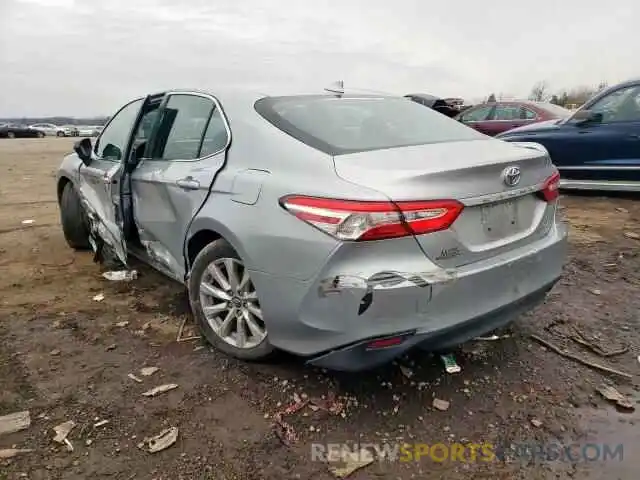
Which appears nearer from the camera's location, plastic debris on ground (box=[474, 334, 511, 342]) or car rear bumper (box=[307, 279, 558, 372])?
car rear bumper (box=[307, 279, 558, 372])

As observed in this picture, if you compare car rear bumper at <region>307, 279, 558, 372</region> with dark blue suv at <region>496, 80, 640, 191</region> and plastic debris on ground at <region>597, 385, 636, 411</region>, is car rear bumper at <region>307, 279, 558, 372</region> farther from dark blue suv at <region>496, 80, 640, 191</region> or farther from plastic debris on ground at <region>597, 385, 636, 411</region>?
dark blue suv at <region>496, 80, 640, 191</region>

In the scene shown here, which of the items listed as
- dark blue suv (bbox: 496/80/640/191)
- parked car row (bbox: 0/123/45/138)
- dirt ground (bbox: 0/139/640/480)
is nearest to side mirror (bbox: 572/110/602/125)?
dark blue suv (bbox: 496/80/640/191)

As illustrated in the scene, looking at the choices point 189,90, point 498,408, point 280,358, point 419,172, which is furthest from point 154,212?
point 498,408

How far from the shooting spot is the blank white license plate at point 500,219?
2412 mm

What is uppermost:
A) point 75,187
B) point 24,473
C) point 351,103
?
point 351,103

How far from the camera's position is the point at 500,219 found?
8.14 ft

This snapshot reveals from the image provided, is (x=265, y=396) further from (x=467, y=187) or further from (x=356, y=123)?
(x=356, y=123)

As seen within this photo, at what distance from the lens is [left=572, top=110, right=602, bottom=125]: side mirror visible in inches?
269

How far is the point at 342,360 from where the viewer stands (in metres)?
2.33

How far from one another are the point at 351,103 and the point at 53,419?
2305 mm

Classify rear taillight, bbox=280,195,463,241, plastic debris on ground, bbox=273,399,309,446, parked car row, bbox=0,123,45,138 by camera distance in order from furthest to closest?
parked car row, bbox=0,123,45,138 → plastic debris on ground, bbox=273,399,309,446 → rear taillight, bbox=280,195,463,241

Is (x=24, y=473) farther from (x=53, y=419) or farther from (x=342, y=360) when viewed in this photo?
(x=342, y=360)

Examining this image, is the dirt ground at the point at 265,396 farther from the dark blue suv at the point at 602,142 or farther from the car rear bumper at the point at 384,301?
the dark blue suv at the point at 602,142

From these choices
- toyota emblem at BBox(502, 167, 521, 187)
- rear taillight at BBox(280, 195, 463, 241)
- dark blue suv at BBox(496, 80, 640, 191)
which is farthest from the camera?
dark blue suv at BBox(496, 80, 640, 191)
